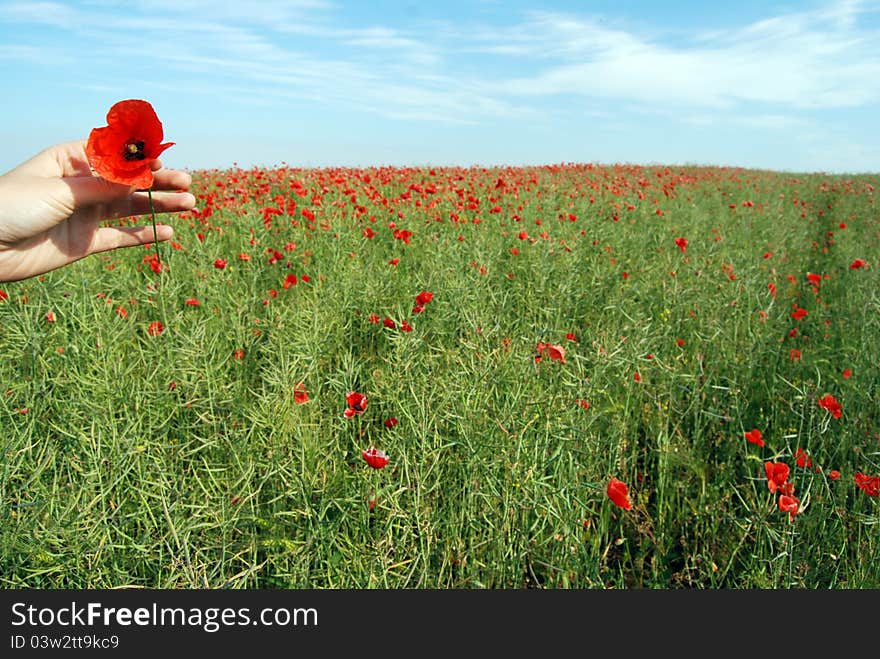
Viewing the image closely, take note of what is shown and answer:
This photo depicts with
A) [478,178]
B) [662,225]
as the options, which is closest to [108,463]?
[662,225]

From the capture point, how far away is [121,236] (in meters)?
1.63

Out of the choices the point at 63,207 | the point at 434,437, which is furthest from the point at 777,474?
the point at 63,207

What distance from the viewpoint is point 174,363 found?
207 cm

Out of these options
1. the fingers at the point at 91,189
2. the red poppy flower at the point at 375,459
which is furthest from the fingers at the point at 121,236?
the red poppy flower at the point at 375,459

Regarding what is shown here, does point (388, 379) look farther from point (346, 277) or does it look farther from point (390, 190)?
point (390, 190)

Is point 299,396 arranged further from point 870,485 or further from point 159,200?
point 870,485

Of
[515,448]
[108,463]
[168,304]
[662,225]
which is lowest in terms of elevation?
[108,463]

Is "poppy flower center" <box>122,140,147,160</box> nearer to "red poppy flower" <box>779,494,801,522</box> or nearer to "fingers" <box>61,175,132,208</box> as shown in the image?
"fingers" <box>61,175,132,208</box>

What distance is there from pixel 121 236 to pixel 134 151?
0.40 meters

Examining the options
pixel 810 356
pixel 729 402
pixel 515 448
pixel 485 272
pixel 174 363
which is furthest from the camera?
pixel 485 272

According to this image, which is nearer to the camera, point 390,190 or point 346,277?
point 346,277

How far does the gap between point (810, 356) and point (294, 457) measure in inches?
92.8

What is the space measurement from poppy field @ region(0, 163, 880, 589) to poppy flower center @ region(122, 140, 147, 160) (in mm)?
530

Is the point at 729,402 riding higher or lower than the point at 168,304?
lower
